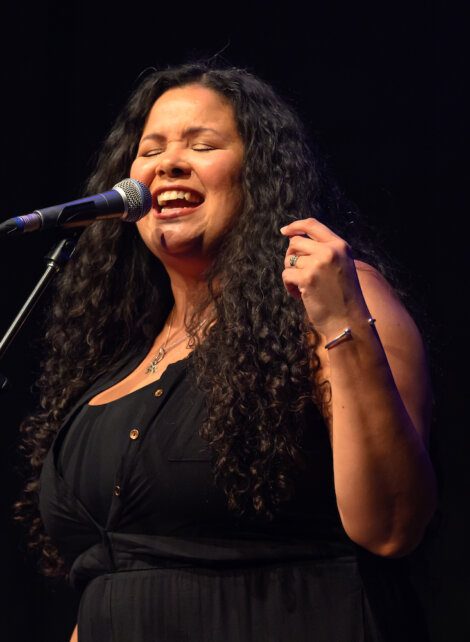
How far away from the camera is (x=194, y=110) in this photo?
210cm

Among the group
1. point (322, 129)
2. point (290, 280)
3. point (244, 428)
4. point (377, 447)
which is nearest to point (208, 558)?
point (244, 428)

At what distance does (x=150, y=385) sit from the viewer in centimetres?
191

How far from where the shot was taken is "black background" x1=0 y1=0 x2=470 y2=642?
240 cm

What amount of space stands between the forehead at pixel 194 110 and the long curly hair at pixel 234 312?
0.02 metres

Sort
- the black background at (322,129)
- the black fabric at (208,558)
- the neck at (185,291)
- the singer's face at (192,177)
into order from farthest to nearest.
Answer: the black background at (322,129) < the neck at (185,291) < the singer's face at (192,177) < the black fabric at (208,558)

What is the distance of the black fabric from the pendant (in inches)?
8.0

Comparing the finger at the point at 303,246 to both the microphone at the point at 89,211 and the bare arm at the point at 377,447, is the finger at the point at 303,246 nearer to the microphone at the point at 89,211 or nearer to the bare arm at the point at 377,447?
the bare arm at the point at 377,447

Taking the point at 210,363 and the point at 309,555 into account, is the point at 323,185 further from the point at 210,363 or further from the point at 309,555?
the point at 309,555

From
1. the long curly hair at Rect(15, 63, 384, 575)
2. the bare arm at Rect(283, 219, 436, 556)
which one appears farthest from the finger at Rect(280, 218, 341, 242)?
the long curly hair at Rect(15, 63, 384, 575)

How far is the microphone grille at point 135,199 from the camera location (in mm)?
1739

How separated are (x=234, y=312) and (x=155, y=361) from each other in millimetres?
311

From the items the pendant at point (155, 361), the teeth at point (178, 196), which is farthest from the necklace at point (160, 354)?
the teeth at point (178, 196)

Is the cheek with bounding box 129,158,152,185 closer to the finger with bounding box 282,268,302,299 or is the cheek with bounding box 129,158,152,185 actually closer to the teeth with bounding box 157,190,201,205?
the teeth with bounding box 157,190,201,205

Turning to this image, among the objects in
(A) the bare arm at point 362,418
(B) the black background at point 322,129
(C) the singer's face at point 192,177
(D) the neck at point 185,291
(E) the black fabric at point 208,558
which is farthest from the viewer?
(B) the black background at point 322,129
